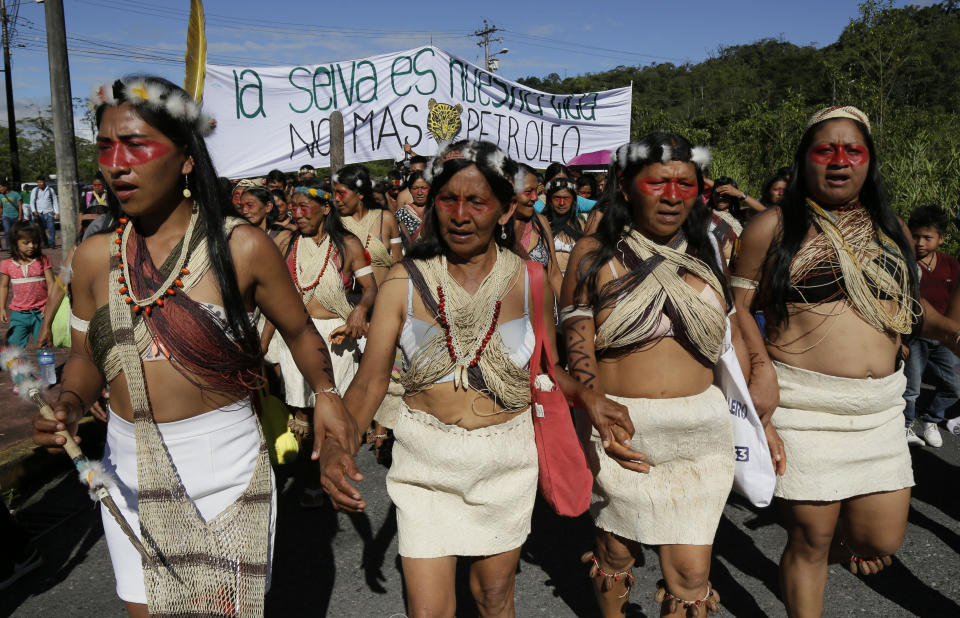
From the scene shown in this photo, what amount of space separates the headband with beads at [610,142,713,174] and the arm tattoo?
2.22 feet

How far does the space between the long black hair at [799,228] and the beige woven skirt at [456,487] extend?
126 cm

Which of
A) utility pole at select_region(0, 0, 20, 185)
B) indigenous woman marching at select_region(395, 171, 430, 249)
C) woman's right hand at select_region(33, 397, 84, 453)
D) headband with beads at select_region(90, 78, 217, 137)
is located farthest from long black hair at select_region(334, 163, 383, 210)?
utility pole at select_region(0, 0, 20, 185)

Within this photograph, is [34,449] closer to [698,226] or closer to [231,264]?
[231,264]

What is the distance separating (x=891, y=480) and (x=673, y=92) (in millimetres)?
79730

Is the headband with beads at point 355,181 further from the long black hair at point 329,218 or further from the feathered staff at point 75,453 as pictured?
the feathered staff at point 75,453

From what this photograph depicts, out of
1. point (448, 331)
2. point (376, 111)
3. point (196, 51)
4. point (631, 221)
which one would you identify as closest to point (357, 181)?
point (376, 111)

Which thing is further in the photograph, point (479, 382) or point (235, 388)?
point (479, 382)

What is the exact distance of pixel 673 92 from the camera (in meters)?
76.8

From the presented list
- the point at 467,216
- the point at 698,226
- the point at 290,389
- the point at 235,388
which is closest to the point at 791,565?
the point at 698,226

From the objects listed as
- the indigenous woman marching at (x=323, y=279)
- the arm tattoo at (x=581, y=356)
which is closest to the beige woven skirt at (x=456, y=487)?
the arm tattoo at (x=581, y=356)

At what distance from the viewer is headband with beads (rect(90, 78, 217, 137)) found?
6.98ft

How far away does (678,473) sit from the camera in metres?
2.84

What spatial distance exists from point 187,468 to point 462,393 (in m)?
0.95

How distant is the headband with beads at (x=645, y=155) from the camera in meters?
2.85
